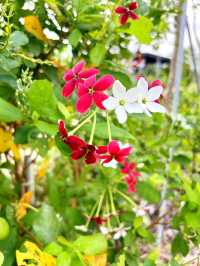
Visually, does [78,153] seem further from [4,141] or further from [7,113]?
[4,141]

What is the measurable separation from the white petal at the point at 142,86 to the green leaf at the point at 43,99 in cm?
20

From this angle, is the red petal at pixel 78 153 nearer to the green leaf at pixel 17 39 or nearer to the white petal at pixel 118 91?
the white petal at pixel 118 91

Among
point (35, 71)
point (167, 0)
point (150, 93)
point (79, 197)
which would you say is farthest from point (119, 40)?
point (150, 93)

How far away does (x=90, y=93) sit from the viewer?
29.3 inches

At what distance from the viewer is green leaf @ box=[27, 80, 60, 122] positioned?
0.88 metres

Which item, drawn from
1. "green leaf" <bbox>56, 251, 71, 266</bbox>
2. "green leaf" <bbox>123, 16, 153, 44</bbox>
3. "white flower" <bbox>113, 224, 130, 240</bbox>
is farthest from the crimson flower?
"white flower" <bbox>113, 224, 130, 240</bbox>

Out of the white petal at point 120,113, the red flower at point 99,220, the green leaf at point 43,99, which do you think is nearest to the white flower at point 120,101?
the white petal at point 120,113

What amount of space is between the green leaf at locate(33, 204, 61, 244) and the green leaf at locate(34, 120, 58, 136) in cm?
23

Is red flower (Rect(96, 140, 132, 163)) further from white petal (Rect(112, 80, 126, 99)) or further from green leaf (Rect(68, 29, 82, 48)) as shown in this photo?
green leaf (Rect(68, 29, 82, 48))

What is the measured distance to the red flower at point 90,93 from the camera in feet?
2.44

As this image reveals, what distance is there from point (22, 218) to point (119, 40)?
547mm

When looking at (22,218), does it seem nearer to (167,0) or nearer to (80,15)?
(80,15)

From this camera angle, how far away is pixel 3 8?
82 cm

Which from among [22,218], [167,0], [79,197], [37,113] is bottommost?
[79,197]
